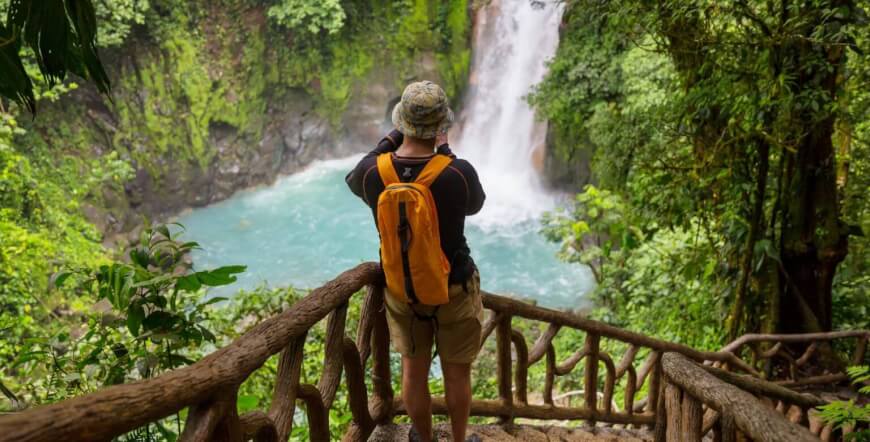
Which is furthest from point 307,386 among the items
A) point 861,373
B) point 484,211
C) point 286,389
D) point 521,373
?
point 484,211

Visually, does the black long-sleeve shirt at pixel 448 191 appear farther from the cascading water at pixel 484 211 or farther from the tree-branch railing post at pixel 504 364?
the cascading water at pixel 484 211

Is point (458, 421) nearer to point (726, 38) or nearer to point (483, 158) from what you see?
point (726, 38)

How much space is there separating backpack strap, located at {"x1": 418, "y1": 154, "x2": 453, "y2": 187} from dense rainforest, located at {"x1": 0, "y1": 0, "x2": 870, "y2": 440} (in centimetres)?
70

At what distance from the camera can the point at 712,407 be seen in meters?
1.67

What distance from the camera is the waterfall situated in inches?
605

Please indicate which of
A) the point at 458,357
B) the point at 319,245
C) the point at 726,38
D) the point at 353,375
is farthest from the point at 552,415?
the point at 319,245

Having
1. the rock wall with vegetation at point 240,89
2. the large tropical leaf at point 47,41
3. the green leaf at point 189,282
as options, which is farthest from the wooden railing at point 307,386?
the rock wall with vegetation at point 240,89

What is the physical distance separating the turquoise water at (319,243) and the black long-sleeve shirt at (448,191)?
32.1ft

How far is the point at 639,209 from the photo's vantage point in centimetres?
536

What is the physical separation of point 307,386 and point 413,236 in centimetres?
56

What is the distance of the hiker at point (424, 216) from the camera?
198cm

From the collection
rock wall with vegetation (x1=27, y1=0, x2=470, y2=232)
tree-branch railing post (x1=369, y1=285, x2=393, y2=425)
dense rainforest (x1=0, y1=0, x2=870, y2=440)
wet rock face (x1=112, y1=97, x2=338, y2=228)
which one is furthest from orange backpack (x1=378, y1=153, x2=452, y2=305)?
wet rock face (x1=112, y1=97, x2=338, y2=228)

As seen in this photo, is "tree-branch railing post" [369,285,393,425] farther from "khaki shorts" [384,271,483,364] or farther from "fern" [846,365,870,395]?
"fern" [846,365,870,395]

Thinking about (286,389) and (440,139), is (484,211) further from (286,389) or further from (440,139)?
(286,389)
